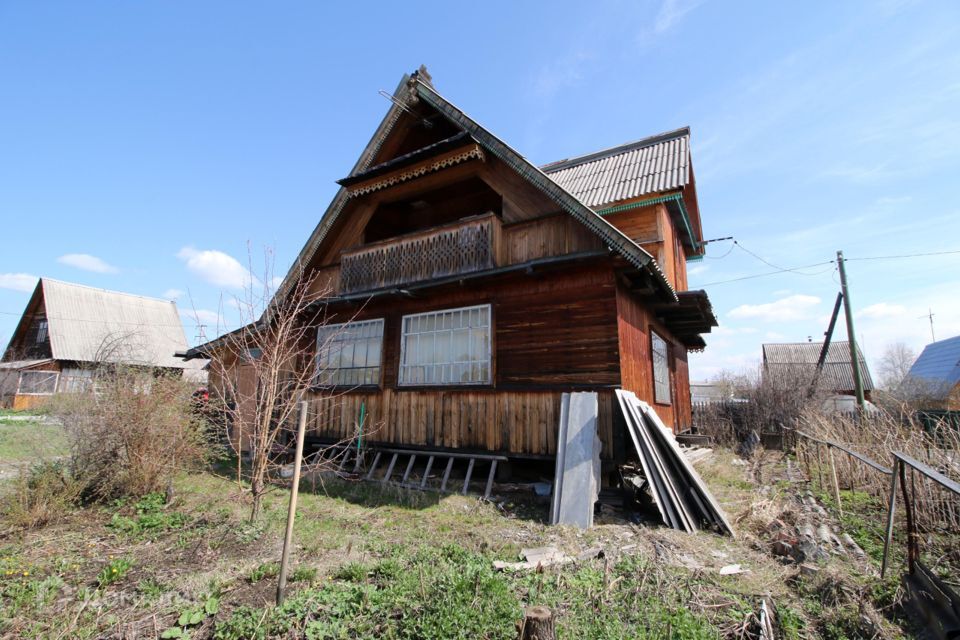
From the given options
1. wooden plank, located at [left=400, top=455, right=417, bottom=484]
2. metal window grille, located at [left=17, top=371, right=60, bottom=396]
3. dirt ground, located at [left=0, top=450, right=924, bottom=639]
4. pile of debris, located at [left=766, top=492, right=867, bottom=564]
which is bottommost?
dirt ground, located at [left=0, top=450, right=924, bottom=639]

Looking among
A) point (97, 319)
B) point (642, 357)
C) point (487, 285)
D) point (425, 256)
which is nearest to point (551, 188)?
point (487, 285)

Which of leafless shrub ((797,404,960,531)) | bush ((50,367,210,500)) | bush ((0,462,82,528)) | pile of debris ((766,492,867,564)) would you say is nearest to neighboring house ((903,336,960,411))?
leafless shrub ((797,404,960,531))

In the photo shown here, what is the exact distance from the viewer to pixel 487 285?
30.2 feet

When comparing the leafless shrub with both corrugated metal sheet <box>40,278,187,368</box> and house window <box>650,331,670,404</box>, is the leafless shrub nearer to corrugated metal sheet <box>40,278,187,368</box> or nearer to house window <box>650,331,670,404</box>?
house window <box>650,331,670,404</box>

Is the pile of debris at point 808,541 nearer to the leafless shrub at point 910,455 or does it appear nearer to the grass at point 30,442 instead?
the leafless shrub at point 910,455

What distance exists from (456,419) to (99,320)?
35.2 m

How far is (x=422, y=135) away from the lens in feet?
38.1

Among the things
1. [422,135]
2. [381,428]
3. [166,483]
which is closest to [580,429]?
[381,428]

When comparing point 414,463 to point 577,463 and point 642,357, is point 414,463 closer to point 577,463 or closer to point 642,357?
point 577,463

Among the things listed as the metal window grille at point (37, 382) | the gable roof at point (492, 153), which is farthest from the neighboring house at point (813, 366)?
the metal window grille at point (37, 382)

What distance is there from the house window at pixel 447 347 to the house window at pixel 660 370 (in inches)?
170

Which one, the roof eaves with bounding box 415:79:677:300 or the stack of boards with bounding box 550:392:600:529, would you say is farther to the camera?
the roof eaves with bounding box 415:79:677:300

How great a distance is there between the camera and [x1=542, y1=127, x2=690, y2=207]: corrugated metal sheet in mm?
10468

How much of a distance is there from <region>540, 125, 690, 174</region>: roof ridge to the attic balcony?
5740 mm
